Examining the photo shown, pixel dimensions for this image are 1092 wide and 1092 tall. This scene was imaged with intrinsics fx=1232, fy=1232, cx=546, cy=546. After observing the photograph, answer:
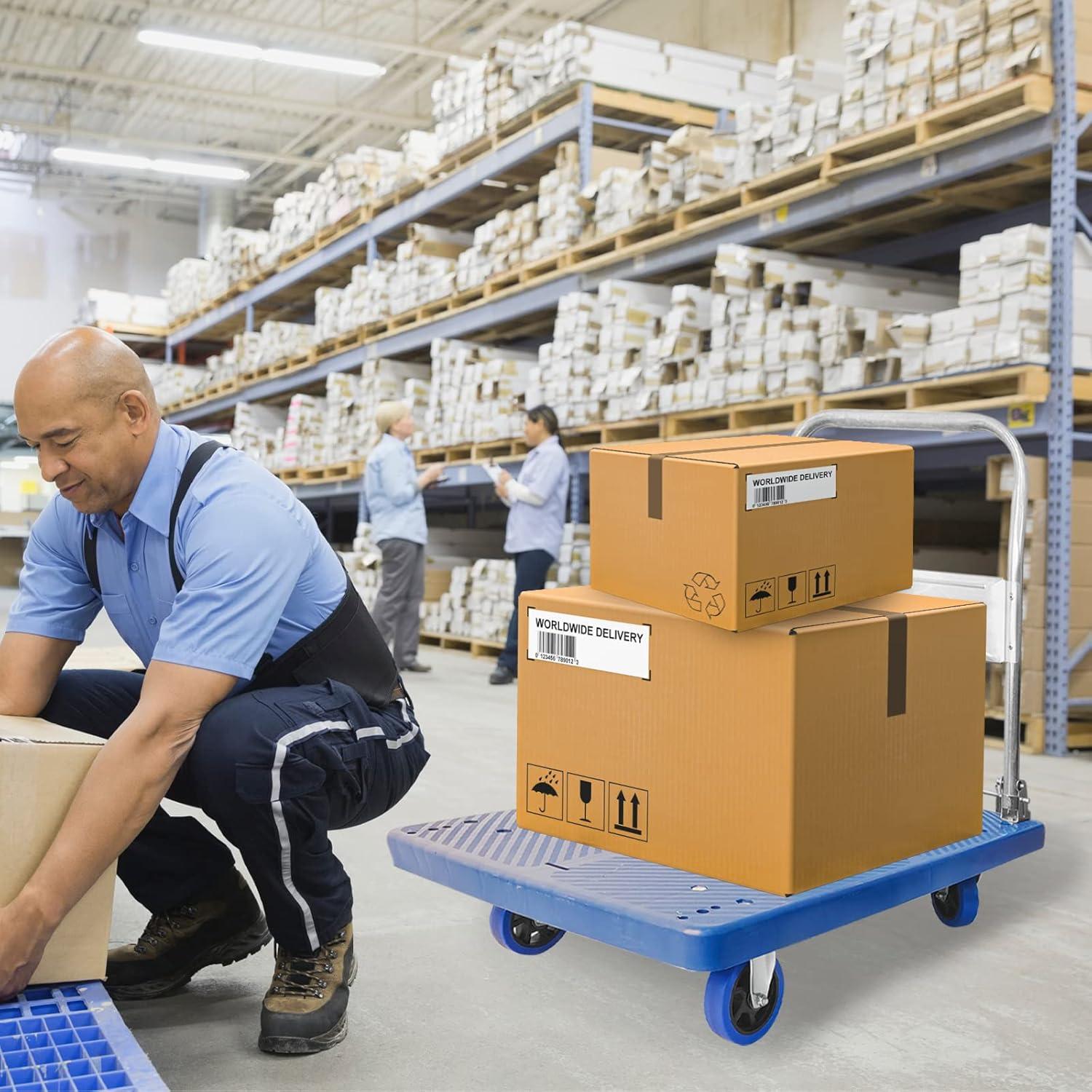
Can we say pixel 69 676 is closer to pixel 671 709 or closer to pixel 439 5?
pixel 671 709

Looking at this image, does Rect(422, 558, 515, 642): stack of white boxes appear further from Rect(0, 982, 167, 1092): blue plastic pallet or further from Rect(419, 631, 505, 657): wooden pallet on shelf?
Rect(0, 982, 167, 1092): blue plastic pallet

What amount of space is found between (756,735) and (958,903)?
3.13 feet

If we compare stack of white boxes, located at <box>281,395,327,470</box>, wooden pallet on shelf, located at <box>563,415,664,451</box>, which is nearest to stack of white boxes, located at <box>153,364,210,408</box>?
stack of white boxes, located at <box>281,395,327,470</box>

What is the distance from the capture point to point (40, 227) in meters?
21.4

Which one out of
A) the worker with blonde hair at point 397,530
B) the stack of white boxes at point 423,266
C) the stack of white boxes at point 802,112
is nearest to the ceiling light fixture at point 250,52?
the stack of white boxes at point 423,266

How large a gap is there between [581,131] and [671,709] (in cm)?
589

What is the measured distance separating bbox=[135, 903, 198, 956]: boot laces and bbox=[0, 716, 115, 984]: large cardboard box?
1.13 ft

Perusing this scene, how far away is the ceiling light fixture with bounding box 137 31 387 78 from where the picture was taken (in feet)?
36.7

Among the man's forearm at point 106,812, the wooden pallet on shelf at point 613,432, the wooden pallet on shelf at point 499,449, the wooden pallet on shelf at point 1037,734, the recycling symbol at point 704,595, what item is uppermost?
the wooden pallet on shelf at point 613,432

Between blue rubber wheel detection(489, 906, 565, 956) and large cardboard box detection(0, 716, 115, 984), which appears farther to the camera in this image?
blue rubber wheel detection(489, 906, 565, 956)

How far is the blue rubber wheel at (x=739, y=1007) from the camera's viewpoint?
1.86 m

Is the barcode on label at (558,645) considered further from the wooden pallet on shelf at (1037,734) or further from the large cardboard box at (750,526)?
the wooden pallet on shelf at (1037,734)

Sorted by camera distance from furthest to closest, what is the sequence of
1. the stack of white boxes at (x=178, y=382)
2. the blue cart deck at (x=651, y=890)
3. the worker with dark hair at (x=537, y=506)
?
the stack of white boxes at (x=178, y=382)
the worker with dark hair at (x=537, y=506)
the blue cart deck at (x=651, y=890)

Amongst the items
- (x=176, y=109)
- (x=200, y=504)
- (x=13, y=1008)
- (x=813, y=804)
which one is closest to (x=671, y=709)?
(x=813, y=804)
